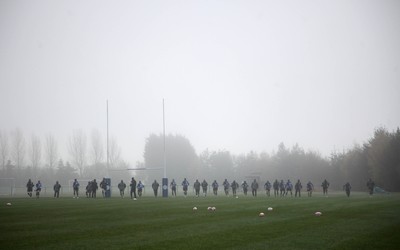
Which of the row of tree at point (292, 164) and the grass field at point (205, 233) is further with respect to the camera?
the row of tree at point (292, 164)

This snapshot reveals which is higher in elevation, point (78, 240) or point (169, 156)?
point (169, 156)

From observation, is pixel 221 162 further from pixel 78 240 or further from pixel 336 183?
pixel 78 240

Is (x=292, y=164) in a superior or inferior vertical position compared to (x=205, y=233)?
superior

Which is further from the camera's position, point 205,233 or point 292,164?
point 292,164

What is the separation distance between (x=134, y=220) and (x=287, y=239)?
789 cm

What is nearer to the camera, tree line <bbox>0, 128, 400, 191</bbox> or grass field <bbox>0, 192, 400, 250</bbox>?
grass field <bbox>0, 192, 400, 250</bbox>

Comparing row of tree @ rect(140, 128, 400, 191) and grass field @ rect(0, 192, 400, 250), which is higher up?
row of tree @ rect(140, 128, 400, 191)

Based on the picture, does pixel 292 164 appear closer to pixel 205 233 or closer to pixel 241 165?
pixel 241 165

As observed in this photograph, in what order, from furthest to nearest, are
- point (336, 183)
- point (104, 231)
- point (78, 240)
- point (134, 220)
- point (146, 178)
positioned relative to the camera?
point (146, 178) → point (336, 183) → point (134, 220) → point (104, 231) → point (78, 240)

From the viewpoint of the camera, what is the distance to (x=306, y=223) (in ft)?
55.3

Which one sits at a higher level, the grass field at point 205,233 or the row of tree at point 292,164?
the row of tree at point 292,164

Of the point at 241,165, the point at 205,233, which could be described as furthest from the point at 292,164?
the point at 205,233

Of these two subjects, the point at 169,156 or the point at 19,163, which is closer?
the point at 19,163

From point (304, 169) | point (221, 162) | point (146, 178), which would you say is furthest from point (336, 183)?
point (146, 178)
